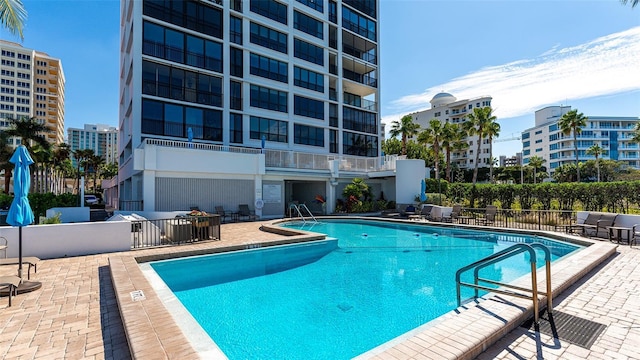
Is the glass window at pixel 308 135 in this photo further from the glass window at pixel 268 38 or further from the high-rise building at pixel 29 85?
the high-rise building at pixel 29 85

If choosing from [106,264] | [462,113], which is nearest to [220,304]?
[106,264]

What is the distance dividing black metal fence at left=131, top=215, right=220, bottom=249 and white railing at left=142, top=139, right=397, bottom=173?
292 inches

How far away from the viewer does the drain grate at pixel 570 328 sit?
3.77 meters

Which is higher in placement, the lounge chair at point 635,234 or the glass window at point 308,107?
the glass window at point 308,107

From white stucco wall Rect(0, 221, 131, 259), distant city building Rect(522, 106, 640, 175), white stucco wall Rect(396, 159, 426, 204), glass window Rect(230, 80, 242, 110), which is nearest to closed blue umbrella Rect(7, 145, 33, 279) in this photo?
white stucco wall Rect(0, 221, 131, 259)

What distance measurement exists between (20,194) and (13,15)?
6241 mm

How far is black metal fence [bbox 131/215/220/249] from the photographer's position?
398 inches

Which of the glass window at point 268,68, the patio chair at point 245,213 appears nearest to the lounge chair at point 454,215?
the patio chair at point 245,213

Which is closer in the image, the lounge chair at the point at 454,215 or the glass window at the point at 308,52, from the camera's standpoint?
the lounge chair at the point at 454,215

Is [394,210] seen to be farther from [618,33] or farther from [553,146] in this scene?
[553,146]

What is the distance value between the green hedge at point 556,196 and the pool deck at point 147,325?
1315 cm

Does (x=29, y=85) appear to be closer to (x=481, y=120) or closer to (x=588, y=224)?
(x=481, y=120)

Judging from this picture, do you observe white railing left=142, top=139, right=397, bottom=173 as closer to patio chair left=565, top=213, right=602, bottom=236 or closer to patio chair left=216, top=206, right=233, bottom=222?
patio chair left=216, top=206, right=233, bottom=222

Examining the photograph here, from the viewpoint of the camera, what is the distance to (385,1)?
34.4 metres
